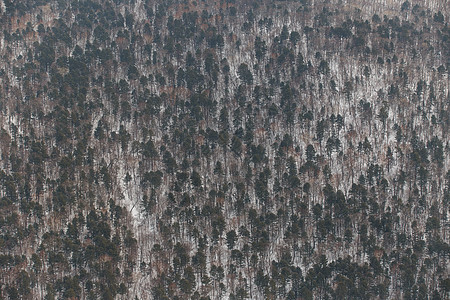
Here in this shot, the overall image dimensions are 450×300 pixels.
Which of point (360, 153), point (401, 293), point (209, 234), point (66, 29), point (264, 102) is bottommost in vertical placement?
point (401, 293)

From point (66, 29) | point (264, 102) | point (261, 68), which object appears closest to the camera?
point (264, 102)

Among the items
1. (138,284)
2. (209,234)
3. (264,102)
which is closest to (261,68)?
(264,102)

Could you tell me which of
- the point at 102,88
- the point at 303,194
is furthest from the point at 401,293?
the point at 102,88

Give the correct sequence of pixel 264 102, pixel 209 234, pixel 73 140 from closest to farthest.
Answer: pixel 209 234
pixel 73 140
pixel 264 102

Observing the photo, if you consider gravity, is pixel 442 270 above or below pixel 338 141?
below

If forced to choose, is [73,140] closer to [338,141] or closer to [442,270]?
[338,141]

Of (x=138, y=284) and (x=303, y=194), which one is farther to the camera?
(x=303, y=194)
